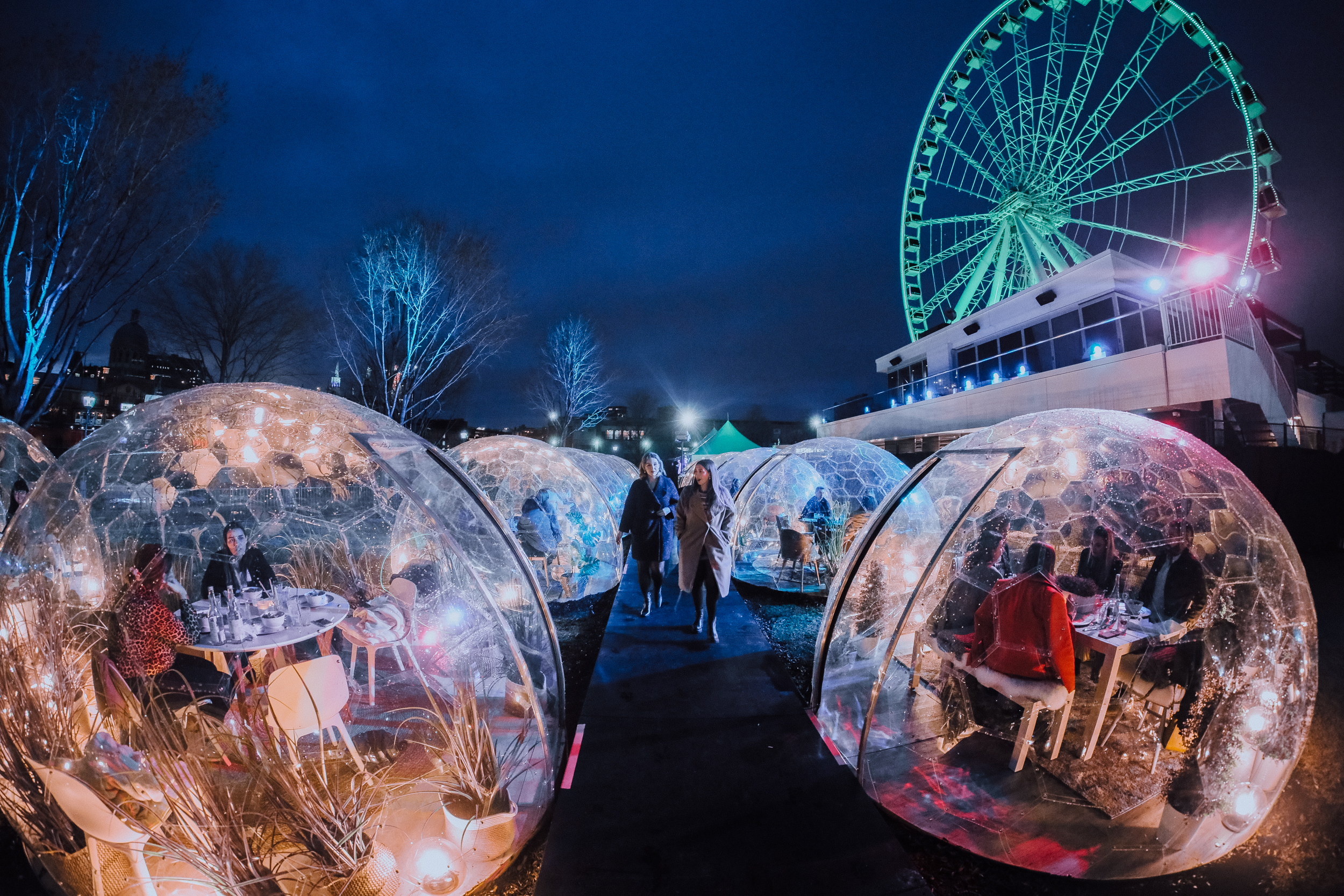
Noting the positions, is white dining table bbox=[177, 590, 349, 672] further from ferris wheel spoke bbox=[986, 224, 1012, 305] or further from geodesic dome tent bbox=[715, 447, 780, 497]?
ferris wheel spoke bbox=[986, 224, 1012, 305]

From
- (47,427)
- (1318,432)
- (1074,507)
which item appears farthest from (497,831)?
(47,427)

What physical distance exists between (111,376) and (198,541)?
86.3ft

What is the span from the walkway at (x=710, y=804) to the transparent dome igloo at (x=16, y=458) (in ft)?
27.2

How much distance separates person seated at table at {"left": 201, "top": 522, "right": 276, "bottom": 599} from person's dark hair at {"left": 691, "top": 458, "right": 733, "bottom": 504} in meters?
3.82

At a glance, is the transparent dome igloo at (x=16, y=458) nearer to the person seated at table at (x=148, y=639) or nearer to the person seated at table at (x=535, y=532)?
the person seated at table at (x=535, y=532)

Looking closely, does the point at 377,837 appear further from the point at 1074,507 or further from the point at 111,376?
the point at 111,376

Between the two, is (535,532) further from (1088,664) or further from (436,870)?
(1088,664)

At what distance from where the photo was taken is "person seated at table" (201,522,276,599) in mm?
4105

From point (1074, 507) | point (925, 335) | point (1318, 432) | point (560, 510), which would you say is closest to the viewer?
point (1074, 507)

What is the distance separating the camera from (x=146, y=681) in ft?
8.30

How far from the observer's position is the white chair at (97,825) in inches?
87.0

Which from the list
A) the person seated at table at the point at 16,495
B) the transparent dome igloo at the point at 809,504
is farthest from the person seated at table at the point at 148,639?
the transparent dome igloo at the point at 809,504

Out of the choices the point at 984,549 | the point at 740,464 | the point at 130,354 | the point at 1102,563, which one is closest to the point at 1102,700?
the point at 984,549

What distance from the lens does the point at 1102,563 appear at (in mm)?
4488
